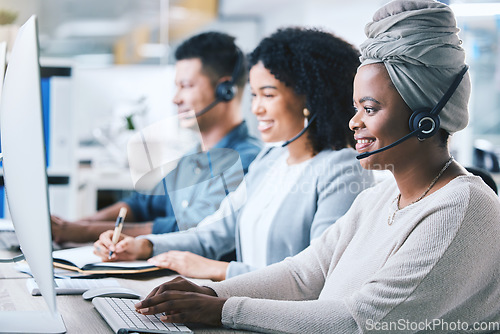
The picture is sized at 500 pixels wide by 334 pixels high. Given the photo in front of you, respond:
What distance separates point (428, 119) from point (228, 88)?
1344mm

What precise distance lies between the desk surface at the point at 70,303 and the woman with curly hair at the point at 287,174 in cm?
18

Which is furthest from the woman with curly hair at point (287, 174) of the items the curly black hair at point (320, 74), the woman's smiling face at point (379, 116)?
the woman's smiling face at point (379, 116)

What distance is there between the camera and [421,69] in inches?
43.2

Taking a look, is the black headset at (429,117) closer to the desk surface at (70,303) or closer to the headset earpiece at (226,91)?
the desk surface at (70,303)

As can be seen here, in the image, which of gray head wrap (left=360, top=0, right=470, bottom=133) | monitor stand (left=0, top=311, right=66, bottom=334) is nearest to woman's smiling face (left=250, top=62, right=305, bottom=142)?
gray head wrap (left=360, top=0, right=470, bottom=133)

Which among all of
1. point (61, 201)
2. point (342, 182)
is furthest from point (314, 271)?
point (61, 201)

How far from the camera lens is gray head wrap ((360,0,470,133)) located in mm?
1099

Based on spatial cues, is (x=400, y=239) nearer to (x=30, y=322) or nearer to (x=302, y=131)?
(x=30, y=322)

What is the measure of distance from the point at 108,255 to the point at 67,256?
106 millimetres

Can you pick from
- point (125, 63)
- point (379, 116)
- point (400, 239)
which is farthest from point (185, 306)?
point (125, 63)

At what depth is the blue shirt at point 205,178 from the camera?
171 centimetres

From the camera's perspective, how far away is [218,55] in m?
2.42

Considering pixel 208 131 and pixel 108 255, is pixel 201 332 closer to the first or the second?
pixel 108 255

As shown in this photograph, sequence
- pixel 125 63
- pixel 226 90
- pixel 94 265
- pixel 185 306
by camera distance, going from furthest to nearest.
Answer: pixel 125 63
pixel 226 90
pixel 94 265
pixel 185 306
